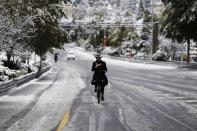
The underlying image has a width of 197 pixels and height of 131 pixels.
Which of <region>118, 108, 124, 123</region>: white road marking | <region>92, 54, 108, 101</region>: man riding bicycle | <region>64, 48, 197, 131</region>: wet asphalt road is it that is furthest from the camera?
<region>92, 54, 108, 101</region>: man riding bicycle

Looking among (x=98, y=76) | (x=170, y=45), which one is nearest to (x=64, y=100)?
(x=98, y=76)

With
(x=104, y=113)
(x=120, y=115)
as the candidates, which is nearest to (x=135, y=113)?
(x=120, y=115)

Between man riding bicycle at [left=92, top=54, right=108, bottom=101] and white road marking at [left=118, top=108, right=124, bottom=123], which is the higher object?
man riding bicycle at [left=92, top=54, right=108, bottom=101]

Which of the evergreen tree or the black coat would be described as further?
the evergreen tree

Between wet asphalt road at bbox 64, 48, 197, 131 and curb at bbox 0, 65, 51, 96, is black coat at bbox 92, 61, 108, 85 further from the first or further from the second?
curb at bbox 0, 65, 51, 96

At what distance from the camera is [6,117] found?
13344 mm

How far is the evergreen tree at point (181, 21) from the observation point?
51300 millimetres

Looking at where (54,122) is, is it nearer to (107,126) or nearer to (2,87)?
(107,126)

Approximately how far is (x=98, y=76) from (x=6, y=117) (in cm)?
547

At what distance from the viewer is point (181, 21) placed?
5238 cm

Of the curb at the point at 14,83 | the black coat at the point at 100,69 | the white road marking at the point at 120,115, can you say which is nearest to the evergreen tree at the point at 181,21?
the curb at the point at 14,83

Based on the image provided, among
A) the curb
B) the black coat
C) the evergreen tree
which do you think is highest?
the evergreen tree

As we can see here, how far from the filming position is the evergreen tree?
51.3 meters

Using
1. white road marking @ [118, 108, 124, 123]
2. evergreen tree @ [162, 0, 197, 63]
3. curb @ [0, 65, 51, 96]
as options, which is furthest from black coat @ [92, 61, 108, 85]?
evergreen tree @ [162, 0, 197, 63]
